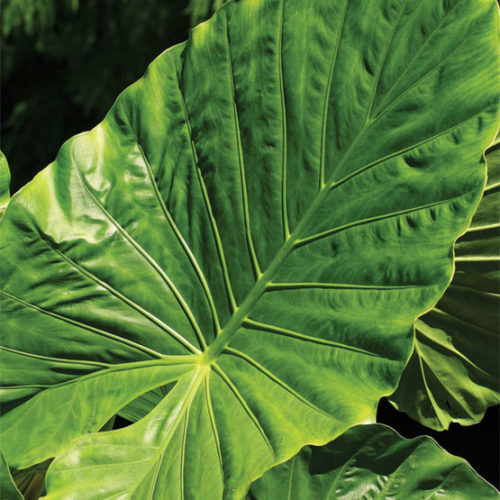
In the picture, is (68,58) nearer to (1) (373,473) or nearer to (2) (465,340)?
(2) (465,340)

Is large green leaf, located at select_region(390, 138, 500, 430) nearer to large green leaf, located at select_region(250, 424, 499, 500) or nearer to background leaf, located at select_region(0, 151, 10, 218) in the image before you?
large green leaf, located at select_region(250, 424, 499, 500)

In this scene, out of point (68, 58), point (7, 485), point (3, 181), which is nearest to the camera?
point (7, 485)

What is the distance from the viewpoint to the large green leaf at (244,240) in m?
0.66

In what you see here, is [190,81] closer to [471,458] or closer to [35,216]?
[35,216]

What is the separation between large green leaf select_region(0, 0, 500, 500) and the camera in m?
0.66

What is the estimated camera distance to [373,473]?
0.75 metres

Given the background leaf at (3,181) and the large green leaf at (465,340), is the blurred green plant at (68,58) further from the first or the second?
the large green leaf at (465,340)

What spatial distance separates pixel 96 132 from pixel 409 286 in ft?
1.39

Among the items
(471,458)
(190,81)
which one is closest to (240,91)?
(190,81)

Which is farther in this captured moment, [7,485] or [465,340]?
[465,340]

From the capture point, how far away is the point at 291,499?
2.52 feet

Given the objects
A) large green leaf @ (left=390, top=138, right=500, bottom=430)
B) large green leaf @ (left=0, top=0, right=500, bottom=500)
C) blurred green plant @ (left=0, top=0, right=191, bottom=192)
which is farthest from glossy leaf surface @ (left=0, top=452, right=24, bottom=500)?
blurred green plant @ (left=0, top=0, right=191, bottom=192)

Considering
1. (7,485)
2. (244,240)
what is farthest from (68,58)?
(7,485)

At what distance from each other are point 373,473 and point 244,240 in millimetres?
308
